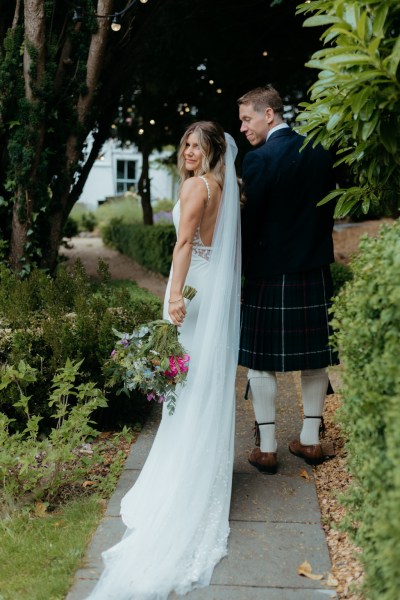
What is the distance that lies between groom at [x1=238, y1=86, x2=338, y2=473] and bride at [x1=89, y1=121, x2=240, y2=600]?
0.32 metres

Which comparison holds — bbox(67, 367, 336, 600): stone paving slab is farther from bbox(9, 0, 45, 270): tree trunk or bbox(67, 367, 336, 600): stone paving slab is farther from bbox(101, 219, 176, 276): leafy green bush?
bbox(101, 219, 176, 276): leafy green bush

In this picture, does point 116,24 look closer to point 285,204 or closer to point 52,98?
point 52,98

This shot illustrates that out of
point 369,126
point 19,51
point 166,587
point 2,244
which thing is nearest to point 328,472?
point 166,587

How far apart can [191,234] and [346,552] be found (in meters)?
1.77

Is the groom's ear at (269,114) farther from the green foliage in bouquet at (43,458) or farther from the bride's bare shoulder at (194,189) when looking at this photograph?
the green foliage in bouquet at (43,458)

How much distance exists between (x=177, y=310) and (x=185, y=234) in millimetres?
407

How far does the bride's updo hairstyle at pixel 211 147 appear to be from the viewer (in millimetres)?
3824

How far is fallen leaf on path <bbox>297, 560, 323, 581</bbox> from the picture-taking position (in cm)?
315

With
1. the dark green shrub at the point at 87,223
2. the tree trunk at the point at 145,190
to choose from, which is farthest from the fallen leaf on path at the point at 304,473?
the dark green shrub at the point at 87,223

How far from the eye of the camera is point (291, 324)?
430 centimetres

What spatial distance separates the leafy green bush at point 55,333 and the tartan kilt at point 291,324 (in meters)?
1.19

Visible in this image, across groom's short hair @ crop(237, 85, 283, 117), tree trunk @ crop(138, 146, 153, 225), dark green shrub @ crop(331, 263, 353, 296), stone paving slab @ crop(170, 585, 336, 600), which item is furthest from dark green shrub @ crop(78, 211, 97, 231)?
stone paving slab @ crop(170, 585, 336, 600)

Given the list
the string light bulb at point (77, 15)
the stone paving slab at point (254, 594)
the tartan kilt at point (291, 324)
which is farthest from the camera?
the string light bulb at point (77, 15)

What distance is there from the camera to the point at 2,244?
6562 millimetres
